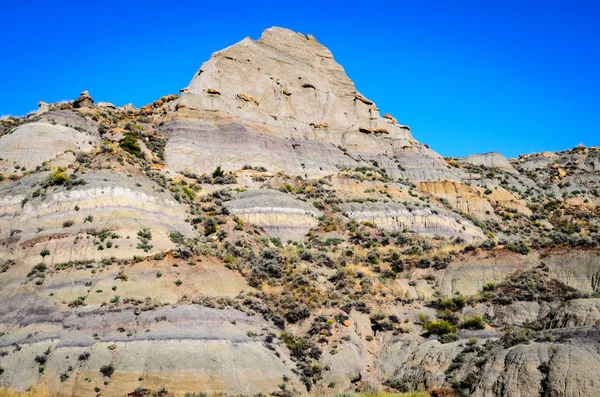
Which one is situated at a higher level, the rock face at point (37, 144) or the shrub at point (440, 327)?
the rock face at point (37, 144)

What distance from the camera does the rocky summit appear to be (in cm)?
2602

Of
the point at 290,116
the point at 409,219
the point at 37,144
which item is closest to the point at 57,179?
the point at 37,144

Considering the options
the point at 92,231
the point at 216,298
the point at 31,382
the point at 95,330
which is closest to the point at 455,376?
the point at 216,298

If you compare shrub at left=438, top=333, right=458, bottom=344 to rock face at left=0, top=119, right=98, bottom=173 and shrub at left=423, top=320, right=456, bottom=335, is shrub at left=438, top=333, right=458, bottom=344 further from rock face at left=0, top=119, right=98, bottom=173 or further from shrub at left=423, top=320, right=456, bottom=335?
rock face at left=0, top=119, right=98, bottom=173

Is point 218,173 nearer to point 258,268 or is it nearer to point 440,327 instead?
point 258,268

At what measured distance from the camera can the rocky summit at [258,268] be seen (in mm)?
26016

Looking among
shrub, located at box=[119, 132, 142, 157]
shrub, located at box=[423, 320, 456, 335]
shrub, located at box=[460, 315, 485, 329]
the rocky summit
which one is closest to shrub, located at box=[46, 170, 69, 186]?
the rocky summit

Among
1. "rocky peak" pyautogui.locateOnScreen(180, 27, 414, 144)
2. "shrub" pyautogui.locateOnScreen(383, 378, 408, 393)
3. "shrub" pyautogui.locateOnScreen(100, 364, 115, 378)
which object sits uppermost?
"rocky peak" pyautogui.locateOnScreen(180, 27, 414, 144)

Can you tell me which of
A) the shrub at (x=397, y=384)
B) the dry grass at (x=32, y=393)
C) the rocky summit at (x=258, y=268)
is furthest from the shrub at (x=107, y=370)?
the shrub at (x=397, y=384)

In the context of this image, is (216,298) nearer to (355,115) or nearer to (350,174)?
(350,174)

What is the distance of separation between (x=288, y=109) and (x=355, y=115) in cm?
1007

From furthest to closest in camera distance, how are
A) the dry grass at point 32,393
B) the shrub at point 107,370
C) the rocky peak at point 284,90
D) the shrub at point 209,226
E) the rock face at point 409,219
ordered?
the rocky peak at point 284,90 < the rock face at point 409,219 < the shrub at point 209,226 < the shrub at point 107,370 < the dry grass at point 32,393

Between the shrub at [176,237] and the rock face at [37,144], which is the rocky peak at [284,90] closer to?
the rock face at [37,144]

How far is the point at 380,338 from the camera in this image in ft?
111
